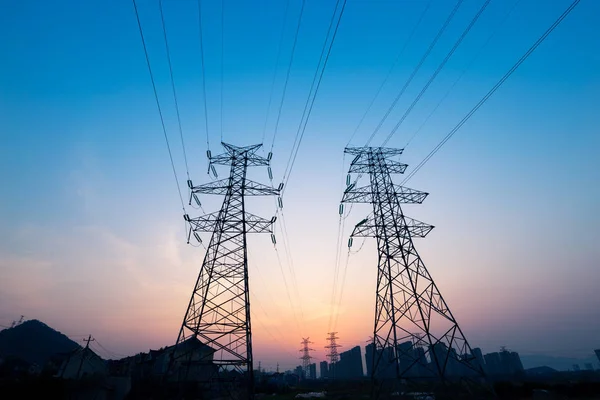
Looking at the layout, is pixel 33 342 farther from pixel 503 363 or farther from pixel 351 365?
pixel 503 363

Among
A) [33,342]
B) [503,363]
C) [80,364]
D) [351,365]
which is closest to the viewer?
[80,364]

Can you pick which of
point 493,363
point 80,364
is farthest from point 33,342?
point 493,363

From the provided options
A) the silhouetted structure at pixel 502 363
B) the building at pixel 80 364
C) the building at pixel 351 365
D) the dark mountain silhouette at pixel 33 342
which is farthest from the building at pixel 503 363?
the dark mountain silhouette at pixel 33 342

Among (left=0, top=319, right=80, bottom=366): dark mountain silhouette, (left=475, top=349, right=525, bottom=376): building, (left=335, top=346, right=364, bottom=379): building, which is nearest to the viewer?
(left=475, top=349, right=525, bottom=376): building

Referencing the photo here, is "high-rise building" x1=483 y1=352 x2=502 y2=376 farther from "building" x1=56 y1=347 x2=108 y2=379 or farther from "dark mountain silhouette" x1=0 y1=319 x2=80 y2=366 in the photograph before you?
"dark mountain silhouette" x1=0 y1=319 x2=80 y2=366

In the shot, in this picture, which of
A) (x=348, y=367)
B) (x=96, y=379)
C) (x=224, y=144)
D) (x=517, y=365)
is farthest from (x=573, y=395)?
(x=348, y=367)

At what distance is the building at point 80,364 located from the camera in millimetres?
47938

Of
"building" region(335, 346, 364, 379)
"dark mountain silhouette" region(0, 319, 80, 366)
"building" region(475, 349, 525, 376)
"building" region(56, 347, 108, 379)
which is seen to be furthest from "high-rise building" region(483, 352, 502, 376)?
"dark mountain silhouette" region(0, 319, 80, 366)

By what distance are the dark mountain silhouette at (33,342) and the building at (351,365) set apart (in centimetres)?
9694

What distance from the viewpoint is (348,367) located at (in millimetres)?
116688

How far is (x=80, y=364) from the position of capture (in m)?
47.3

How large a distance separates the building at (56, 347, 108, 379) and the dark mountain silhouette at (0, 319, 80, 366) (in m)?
70.0

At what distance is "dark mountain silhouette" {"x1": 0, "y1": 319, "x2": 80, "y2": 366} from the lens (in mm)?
107125

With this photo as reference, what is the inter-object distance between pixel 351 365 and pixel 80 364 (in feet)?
308
